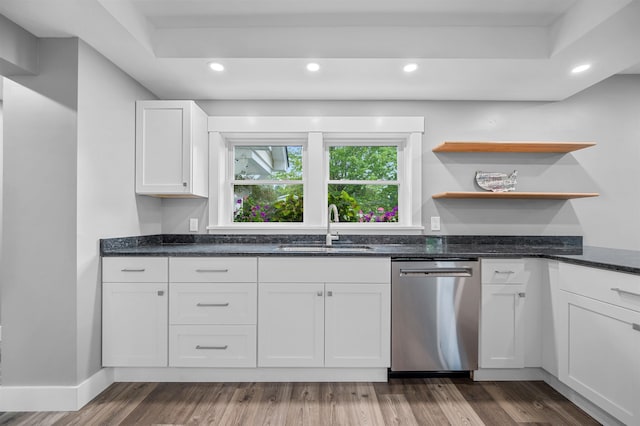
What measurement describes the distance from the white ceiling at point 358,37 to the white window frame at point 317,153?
498mm

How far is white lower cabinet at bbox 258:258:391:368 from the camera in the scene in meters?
2.30

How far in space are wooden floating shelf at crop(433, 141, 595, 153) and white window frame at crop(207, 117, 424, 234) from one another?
28 cm

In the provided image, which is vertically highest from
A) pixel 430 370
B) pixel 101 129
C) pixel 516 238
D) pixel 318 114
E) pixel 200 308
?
pixel 318 114

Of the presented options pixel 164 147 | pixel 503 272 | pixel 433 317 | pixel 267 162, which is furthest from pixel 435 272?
pixel 164 147

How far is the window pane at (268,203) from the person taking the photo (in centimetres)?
313

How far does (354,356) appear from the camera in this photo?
2311mm

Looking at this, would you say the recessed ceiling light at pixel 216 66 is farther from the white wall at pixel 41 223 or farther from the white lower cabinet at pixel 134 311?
the white lower cabinet at pixel 134 311

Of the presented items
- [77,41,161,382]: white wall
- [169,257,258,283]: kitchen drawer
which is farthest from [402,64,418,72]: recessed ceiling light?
[77,41,161,382]: white wall

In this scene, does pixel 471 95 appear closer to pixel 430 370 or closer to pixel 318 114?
pixel 318 114

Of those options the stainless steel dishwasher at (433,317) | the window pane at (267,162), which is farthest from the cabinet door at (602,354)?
the window pane at (267,162)

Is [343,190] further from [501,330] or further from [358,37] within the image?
[501,330]

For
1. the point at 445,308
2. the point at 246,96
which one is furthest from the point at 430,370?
the point at 246,96

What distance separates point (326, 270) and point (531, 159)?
2.08m

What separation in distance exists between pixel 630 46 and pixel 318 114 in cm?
209
